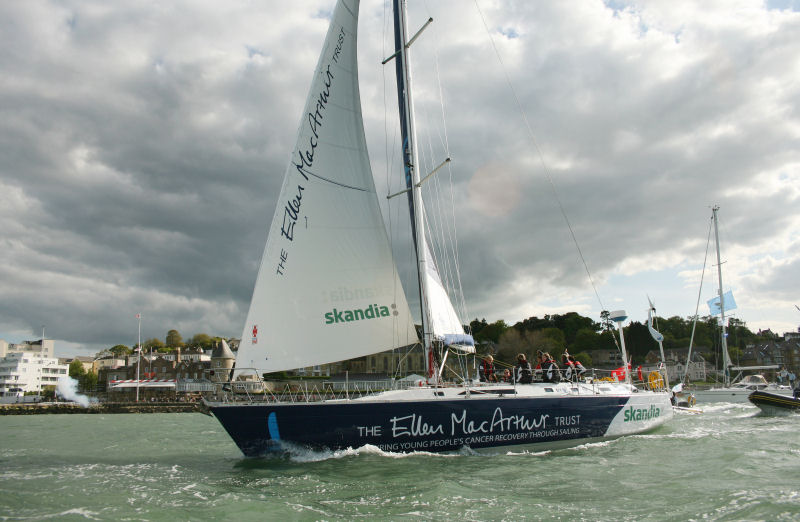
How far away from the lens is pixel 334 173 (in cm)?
1118

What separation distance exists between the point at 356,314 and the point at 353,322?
0.56 ft

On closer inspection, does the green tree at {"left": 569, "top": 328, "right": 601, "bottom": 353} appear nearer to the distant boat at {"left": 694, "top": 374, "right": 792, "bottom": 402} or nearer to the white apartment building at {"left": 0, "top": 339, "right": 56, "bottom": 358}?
the distant boat at {"left": 694, "top": 374, "right": 792, "bottom": 402}

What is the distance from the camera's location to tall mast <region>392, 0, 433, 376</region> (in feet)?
37.5

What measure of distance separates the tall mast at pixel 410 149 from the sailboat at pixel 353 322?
0.02m

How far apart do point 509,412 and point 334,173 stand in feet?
19.4

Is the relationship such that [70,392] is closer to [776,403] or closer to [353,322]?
[353,322]

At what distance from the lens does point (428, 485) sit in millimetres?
7672

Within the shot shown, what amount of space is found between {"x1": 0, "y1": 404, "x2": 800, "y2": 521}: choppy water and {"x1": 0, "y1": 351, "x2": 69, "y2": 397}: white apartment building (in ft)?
303

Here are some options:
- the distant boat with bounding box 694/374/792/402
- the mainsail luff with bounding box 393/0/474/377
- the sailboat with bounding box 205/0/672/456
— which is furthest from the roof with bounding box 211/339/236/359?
the sailboat with bounding box 205/0/672/456

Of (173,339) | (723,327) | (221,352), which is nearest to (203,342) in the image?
(173,339)

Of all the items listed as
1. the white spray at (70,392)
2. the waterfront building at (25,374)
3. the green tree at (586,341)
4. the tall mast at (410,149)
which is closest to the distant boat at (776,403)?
the tall mast at (410,149)

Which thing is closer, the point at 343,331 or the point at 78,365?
the point at 343,331

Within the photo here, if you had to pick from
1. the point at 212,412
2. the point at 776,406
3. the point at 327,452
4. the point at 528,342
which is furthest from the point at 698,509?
the point at 528,342

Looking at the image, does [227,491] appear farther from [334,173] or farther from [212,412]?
[334,173]
